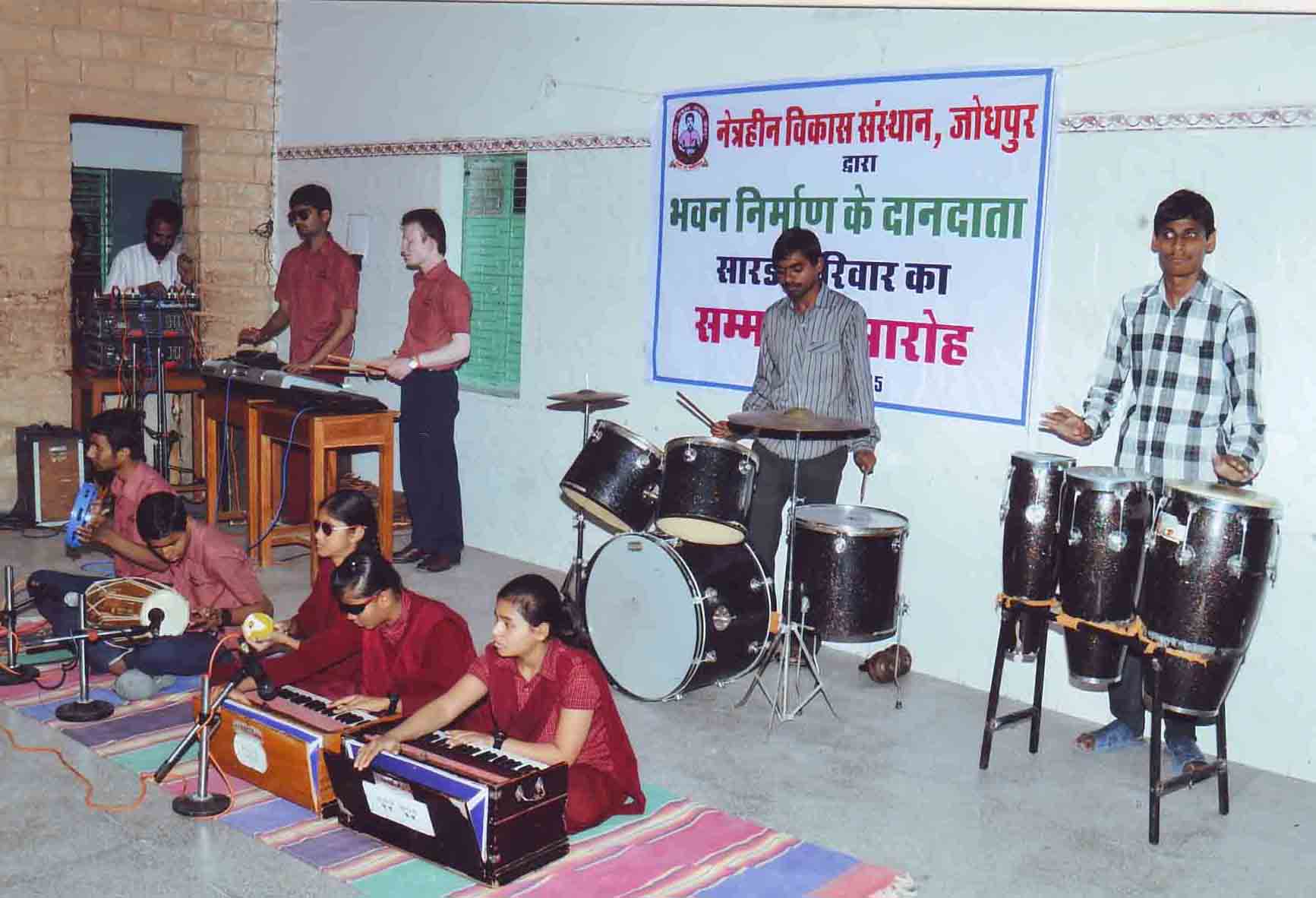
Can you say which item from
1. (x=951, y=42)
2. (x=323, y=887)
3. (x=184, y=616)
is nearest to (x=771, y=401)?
(x=951, y=42)

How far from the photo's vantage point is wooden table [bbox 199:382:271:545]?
7336 mm

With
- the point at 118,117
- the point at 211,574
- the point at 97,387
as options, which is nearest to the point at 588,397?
the point at 211,574

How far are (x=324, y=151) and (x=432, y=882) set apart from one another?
5.93 m

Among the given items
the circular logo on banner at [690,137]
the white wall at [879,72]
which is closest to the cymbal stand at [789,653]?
the white wall at [879,72]

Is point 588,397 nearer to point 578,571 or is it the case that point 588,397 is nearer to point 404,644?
point 578,571

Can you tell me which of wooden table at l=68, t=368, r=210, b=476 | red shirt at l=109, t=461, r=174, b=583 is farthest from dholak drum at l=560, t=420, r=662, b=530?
wooden table at l=68, t=368, r=210, b=476

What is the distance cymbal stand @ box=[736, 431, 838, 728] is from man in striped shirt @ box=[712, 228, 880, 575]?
160 mm

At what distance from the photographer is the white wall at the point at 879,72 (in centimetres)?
484

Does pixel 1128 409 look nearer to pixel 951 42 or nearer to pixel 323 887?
pixel 951 42

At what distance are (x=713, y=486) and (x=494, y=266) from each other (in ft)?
10.4

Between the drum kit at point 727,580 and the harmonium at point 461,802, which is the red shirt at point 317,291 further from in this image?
the harmonium at point 461,802

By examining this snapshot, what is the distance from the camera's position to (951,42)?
5.57m

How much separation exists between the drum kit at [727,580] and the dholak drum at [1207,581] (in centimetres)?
108

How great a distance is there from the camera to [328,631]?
4656mm
